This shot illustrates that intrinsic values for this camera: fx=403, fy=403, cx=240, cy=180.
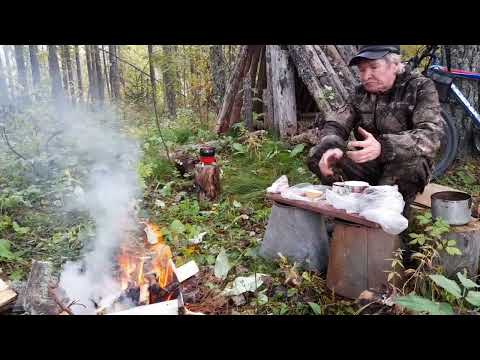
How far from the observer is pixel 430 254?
313cm

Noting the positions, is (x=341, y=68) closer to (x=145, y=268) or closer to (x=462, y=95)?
(x=462, y=95)

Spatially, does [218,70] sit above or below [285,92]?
above

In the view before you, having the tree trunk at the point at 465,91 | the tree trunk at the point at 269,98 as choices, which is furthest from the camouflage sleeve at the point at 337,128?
the tree trunk at the point at 269,98

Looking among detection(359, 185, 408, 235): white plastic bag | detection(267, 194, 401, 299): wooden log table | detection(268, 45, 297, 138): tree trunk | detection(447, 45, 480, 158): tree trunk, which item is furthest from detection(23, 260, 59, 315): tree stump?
detection(447, 45, 480, 158): tree trunk

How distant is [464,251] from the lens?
3.31m

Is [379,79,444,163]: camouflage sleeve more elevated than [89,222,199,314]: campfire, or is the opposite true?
[379,79,444,163]: camouflage sleeve

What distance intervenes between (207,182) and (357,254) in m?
2.67

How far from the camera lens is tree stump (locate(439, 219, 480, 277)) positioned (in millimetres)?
3279

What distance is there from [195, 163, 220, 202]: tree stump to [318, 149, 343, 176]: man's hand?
6.53ft

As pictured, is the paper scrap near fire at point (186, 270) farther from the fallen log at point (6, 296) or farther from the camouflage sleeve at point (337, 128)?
the camouflage sleeve at point (337, 128)

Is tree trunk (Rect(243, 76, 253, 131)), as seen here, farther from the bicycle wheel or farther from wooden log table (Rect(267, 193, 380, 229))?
Result: wooden log table (Rect(267, 193, 380, 229))

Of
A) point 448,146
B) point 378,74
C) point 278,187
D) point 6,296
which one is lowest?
point 6,296

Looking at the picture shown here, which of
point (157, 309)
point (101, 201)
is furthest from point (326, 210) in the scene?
point (101, 201)
